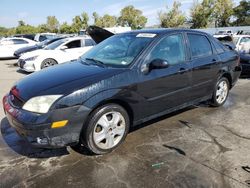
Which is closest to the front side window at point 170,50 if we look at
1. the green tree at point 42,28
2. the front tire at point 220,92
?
the front tire at point 220,92

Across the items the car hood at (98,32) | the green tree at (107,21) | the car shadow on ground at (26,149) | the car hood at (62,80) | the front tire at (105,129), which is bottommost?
the car shadow on ground at (26,149)

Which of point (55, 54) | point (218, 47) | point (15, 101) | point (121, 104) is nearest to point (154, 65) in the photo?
point (121, 104)

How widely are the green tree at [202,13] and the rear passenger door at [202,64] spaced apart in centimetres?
4968

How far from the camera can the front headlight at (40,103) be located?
3.11m

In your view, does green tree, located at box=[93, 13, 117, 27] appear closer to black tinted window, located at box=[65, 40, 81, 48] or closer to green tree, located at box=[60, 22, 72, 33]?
green tree, located at box=[60, 22, 72, 33]

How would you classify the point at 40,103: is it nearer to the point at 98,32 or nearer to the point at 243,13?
the point at 98,32

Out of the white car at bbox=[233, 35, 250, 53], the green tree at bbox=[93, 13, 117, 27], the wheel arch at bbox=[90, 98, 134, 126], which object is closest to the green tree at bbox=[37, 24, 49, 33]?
the green tree at bbox=[93, 13, 117, 27]

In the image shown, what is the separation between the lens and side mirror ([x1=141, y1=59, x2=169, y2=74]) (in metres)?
3.81

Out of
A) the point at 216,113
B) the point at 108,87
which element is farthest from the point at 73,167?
the point at 216,113

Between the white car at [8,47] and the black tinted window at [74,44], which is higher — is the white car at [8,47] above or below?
below

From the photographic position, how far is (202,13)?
51.0 metres

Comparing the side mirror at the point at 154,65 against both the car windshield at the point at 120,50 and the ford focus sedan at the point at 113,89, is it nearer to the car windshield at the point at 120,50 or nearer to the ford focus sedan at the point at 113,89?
the ford focus sedan at the point at 113,89

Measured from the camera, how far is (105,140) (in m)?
3.59

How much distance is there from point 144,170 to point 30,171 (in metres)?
1.38
